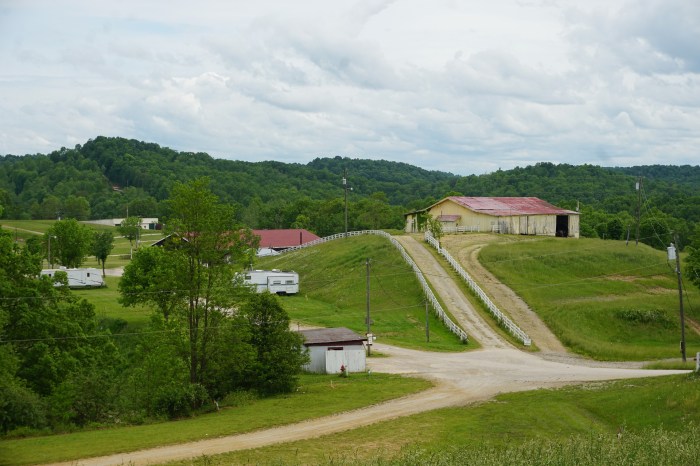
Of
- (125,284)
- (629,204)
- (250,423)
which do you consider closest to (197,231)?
(250,423)

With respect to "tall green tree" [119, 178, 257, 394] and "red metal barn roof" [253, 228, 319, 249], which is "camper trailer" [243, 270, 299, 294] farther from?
"tall green tree" [119, 178, 257, 394]

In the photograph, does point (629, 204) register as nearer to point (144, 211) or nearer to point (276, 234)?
point (276, 234)

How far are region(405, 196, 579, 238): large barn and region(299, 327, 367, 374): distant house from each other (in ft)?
Result: 135

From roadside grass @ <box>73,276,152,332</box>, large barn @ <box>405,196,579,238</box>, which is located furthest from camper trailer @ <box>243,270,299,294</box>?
large barn @ <box>405,196,579,238</box>

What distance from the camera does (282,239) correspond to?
335ft

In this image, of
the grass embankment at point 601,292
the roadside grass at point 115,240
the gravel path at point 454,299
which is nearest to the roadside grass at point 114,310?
the roadside grass at point 115,240

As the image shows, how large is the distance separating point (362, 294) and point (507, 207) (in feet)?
93.5

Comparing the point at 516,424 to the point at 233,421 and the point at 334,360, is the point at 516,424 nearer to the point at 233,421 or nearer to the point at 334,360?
the point at 233,421

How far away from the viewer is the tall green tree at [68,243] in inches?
3238

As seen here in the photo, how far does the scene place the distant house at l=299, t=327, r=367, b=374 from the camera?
131 ft

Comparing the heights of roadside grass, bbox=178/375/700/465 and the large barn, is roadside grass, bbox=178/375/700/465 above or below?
below

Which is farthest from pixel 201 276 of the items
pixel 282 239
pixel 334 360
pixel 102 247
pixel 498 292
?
pixel 282 239

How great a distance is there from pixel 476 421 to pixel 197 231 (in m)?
14.6

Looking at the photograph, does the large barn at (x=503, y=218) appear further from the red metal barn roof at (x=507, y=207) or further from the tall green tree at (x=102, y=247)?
the tall green tree at (x=102, y=247)
